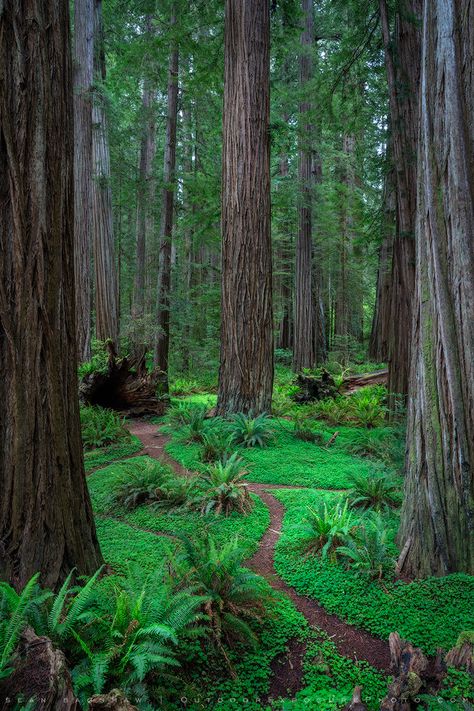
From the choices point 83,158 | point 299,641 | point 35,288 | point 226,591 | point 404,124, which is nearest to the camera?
point 35,288

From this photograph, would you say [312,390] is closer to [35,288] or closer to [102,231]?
[102,231]

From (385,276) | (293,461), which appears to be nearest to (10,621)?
(293,461)

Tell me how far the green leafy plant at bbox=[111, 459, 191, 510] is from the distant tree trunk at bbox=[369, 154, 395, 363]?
530 cm

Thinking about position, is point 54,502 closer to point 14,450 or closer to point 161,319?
point 14,450

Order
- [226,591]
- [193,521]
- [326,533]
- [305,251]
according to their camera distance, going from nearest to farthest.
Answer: [226,591], [326,533], [193,521], [305,251]

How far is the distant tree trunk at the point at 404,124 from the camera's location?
551cm

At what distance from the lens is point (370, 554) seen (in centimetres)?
302

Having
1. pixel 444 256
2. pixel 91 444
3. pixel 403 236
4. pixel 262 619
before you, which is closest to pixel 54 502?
pixel 262 619

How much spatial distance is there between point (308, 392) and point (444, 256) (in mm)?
7472

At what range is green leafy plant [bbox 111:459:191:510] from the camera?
14.9ft

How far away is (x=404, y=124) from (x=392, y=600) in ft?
18.6

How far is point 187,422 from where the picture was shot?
7.86 m

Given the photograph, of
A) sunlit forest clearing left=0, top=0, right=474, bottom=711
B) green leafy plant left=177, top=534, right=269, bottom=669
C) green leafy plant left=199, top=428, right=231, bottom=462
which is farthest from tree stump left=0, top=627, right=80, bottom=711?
green leafy plant left=199, top=428, right=231, bottom=462

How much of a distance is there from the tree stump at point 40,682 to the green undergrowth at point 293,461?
3.40 meters
